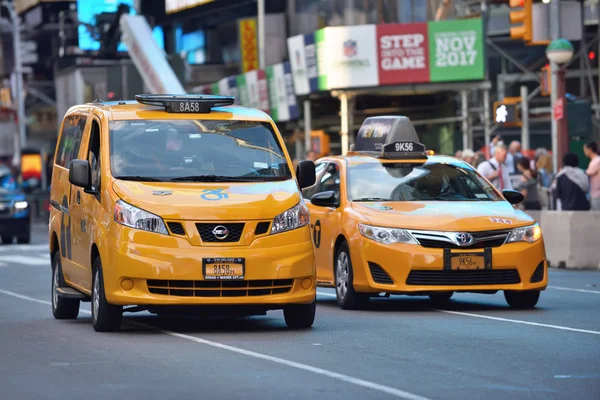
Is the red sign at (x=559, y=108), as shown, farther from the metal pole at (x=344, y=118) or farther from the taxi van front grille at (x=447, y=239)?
the metal pole at (x=344, y=118)

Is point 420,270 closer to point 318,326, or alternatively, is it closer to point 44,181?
point 318,326

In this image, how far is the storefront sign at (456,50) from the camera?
137ft

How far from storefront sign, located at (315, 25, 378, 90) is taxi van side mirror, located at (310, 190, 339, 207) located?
89.1 feet

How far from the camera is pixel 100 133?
13789 mm

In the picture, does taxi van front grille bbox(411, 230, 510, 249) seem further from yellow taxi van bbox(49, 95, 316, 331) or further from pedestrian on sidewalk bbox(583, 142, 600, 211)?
pedestrian on sidewalk bbox(583, 142, 600, 211)

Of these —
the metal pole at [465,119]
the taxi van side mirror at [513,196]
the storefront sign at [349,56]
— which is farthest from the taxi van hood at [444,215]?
the storefront sign at [349,56]

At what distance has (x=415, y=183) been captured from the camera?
16.3 meters

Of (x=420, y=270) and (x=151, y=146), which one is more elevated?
(x=151, y=146)

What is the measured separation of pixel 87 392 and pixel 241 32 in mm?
48313

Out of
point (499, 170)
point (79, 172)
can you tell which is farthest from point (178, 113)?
point (499, 170)

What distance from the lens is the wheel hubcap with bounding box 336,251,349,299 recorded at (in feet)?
52.0

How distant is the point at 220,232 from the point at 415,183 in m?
4.12

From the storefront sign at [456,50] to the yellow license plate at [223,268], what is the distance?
97.7ft

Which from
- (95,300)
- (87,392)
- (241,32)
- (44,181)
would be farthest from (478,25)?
(44,181)
